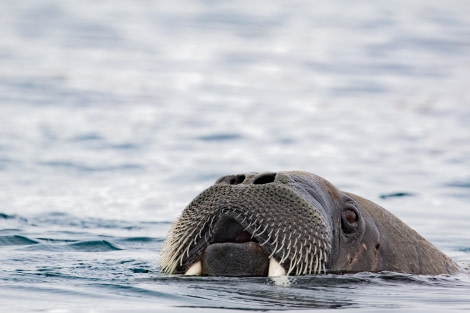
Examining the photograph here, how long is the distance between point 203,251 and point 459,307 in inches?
69.5

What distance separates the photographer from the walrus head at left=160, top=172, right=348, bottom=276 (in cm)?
827

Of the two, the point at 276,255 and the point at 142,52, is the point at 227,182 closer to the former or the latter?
the point at 276,255

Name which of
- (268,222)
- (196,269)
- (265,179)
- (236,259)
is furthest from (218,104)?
(236,259)

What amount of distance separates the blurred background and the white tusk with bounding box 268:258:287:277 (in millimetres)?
5818

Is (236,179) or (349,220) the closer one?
(236,179)

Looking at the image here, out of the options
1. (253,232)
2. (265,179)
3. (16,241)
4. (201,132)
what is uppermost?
(201,132)

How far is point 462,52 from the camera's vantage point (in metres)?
27.4

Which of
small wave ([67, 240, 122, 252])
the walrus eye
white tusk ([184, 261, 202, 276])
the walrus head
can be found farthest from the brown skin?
small wave ([67, 240, 122, 252])

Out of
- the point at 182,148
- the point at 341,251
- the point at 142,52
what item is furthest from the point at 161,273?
the point at 142,52

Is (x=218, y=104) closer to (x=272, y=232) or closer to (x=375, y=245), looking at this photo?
(x=375, y=245)

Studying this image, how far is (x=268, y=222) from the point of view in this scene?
833cm

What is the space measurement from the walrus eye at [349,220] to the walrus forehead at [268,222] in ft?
1.03

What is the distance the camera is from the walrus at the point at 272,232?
8273mm

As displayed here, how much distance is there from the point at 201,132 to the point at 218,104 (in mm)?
2275
